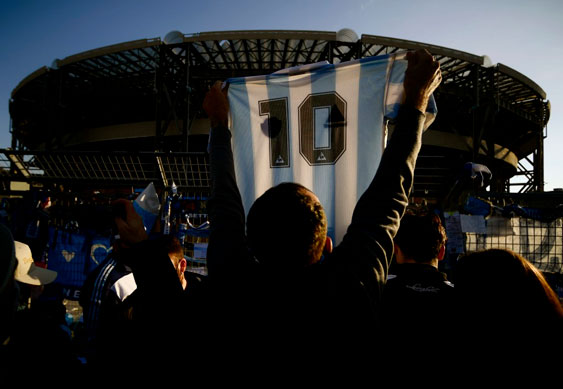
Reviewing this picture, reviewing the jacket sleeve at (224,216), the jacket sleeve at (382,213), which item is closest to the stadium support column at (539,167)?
the jacket sleeve at (382,213)

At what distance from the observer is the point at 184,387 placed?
995 mm

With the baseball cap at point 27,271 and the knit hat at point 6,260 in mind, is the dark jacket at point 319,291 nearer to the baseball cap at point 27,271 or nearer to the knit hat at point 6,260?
the knit hat at point 6,260

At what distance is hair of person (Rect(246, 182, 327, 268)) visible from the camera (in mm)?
925

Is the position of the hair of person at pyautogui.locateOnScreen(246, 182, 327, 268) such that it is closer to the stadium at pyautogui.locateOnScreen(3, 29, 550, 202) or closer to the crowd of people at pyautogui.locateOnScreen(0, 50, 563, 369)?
the crowd of people at pyautogui.locateOnScreen(0, 50, 563, 369)

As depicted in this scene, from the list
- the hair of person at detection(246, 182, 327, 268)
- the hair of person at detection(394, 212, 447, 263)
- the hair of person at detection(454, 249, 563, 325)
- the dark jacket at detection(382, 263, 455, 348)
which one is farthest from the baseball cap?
the hair of person at detection(454, 249, 563, 325)

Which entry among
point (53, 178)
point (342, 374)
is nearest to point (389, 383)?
point (342, 374)

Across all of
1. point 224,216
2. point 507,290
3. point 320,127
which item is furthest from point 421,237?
point 224,216

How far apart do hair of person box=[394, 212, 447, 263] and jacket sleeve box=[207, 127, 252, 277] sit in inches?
48.7

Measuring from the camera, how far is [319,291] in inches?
35.4

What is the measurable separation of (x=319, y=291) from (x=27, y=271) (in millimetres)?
2983

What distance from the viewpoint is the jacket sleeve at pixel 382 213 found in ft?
3.39

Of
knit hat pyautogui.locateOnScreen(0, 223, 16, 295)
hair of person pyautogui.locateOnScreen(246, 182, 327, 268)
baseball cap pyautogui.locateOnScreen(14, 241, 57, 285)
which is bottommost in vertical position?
baseball cap pyautogui.locateOnScreen(14, 241, 57, 285)

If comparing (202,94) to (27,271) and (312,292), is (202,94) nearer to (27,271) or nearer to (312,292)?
(27,271)

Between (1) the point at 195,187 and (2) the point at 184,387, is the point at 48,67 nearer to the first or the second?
(1) the point at 195,187
